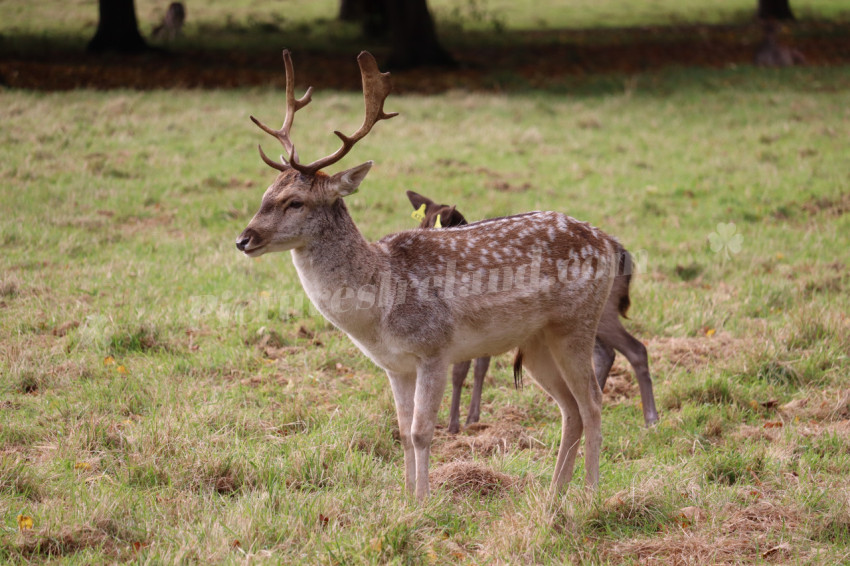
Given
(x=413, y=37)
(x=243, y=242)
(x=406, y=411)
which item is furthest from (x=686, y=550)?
(x=413, y=37)

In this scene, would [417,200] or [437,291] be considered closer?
[437,291]

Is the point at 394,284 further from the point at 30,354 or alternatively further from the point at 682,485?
the point at 30,354

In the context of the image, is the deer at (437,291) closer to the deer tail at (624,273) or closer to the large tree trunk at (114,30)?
the deer tail at (624,273)

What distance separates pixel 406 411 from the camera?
15.4 ft

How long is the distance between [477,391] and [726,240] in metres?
4.10

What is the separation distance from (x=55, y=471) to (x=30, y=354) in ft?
5.37

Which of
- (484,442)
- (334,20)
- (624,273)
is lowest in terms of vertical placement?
(334,20)

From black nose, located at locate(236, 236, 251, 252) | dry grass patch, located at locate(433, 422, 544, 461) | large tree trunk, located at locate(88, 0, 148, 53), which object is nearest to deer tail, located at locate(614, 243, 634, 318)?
dry grass patch, located at locate(433, 422, 544, 461)

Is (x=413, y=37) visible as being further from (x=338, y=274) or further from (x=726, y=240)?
(x=338, y=274)

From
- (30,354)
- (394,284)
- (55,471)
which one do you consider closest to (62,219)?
(30,354)

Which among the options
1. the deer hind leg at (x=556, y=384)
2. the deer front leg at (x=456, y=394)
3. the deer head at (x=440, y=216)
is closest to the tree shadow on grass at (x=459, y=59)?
the deer head at (x=440, y=216)

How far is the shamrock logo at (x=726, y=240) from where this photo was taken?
8484mm

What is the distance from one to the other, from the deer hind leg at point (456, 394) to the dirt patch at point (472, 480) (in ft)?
2.59

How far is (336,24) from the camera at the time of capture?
83.8ft
